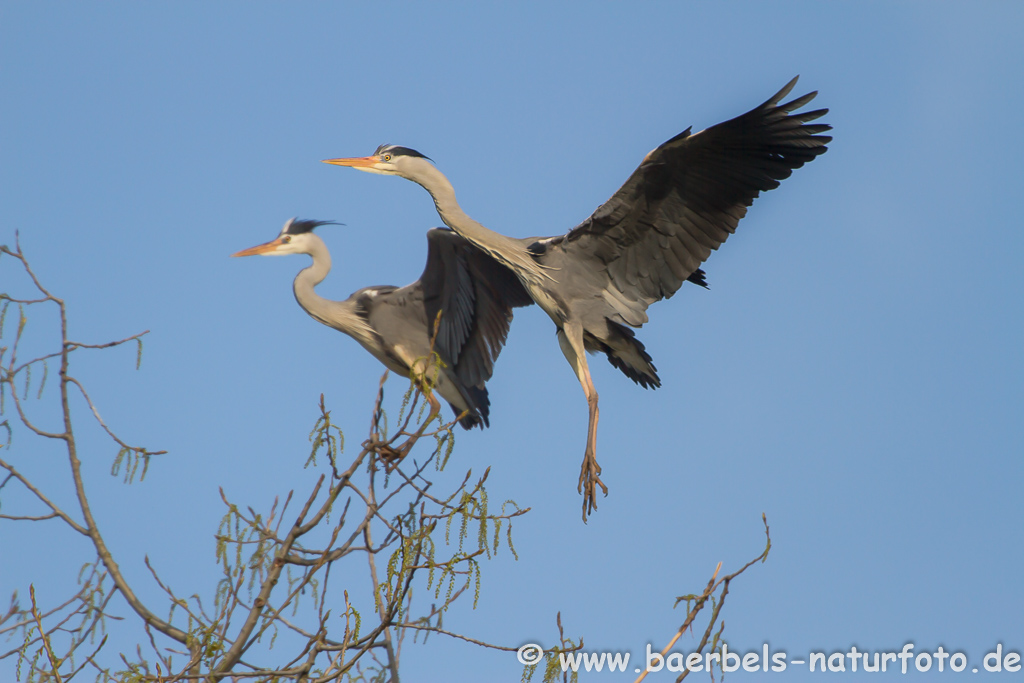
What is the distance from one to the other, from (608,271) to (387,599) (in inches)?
128

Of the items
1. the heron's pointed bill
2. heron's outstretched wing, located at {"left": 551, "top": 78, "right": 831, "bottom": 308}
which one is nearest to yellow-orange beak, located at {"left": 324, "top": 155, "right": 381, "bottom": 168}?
the heron's pointed bill

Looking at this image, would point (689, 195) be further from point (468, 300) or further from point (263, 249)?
point (263, 249)

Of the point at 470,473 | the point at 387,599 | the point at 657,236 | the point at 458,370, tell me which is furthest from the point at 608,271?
the point at 387,599

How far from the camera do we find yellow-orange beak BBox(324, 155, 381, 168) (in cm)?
657

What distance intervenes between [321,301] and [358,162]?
1028 mm

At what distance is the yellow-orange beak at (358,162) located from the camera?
6566 millimetres

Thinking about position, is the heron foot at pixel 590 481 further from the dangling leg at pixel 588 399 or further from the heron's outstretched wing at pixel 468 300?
the heron's outstretched wing at pixel 468 300

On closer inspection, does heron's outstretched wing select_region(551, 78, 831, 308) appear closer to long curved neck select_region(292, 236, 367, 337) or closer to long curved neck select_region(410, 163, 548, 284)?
long curved neck select_region(410, 163, 548, 284)

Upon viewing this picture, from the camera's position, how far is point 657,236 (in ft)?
18.7

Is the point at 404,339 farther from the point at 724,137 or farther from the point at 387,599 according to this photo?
the point at 387,599

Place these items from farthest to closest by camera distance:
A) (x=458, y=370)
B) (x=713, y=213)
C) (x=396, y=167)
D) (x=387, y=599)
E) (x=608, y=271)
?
(x=458, y=370), (x=396, y=167), (x=608, y=271), (x=713, y=213), (x=387, y=599)

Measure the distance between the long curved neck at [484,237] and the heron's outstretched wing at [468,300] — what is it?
0.30m

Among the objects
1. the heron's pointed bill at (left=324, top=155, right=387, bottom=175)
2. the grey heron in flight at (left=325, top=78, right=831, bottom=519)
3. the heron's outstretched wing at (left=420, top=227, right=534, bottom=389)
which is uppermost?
the heron's pointed bill at (left=324, top=155, right=387, bottom=175)

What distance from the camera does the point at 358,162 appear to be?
658cm
